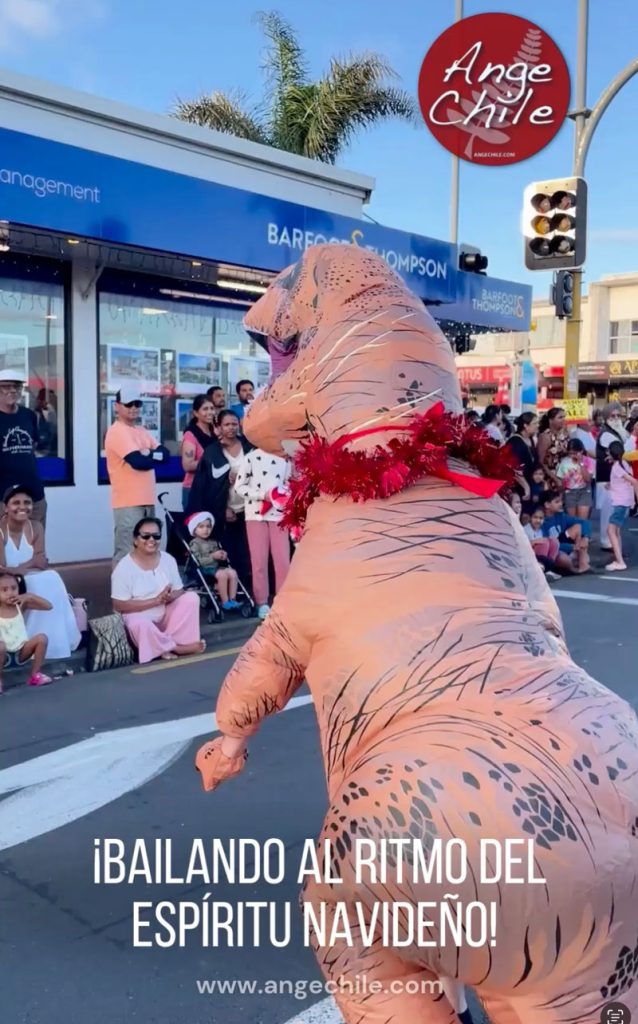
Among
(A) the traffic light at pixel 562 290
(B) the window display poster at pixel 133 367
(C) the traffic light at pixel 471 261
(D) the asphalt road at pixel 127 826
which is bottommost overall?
(D) the asphalt road at pixel 127 826

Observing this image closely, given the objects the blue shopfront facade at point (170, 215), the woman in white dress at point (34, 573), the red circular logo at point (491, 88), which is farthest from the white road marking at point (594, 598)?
the woman in white dress at point (34, 573)

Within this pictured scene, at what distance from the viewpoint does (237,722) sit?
6.63 ft

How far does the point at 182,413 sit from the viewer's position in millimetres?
10617

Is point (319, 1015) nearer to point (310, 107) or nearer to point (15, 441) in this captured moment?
point (15, 441)

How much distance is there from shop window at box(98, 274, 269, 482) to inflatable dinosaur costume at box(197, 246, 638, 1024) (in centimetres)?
798

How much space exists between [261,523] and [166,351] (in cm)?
334

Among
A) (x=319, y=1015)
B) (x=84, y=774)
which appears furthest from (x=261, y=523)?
(x=319, y=1015)

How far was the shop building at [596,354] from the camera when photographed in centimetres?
3528

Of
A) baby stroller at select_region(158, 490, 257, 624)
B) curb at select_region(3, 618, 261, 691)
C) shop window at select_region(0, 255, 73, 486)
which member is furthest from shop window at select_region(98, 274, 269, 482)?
curb at select_region(3, 618, 261, 691)

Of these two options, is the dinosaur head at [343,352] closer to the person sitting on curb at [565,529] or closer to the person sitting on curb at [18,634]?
the person sitting on curb at [18,634]

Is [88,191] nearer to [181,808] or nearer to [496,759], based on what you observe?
[181,808]

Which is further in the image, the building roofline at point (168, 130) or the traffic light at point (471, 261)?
the traffic light at point (471, 261)

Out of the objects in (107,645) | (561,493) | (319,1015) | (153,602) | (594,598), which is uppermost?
(561,493)

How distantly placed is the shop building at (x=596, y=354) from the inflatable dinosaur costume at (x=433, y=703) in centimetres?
3360
